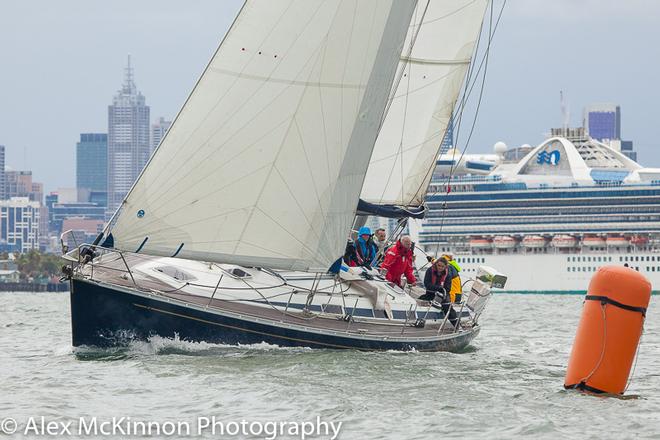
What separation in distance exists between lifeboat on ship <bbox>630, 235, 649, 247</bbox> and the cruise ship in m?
0.05

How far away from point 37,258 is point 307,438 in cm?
11838

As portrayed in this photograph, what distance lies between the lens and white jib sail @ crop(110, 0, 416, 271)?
17.6m

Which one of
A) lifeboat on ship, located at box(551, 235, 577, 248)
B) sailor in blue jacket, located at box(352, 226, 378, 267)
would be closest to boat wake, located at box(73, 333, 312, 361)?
sailor in blue jacket, located at box(352, 226, 378, 267)

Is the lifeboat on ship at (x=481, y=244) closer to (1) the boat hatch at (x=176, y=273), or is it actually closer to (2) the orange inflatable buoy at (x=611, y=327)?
(1) the boat hatch at (x=176, y=273)

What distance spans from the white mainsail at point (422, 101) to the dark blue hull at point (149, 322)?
6.42m

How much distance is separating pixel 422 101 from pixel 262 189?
761 centimetres

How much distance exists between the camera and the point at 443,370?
58.3ft

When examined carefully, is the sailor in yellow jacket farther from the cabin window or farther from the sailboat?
the cabin window

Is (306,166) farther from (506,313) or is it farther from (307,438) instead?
(506,313)

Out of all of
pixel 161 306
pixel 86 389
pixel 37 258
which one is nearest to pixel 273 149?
pixel 161 306

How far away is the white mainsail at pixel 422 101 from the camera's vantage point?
80.1ft

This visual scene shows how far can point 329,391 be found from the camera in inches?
598

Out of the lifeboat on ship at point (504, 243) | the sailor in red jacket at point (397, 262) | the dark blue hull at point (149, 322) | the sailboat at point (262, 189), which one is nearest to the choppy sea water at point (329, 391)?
the dark blue hull at point (149, 322)

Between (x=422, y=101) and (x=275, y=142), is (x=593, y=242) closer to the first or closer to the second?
(x=422, y=101)
